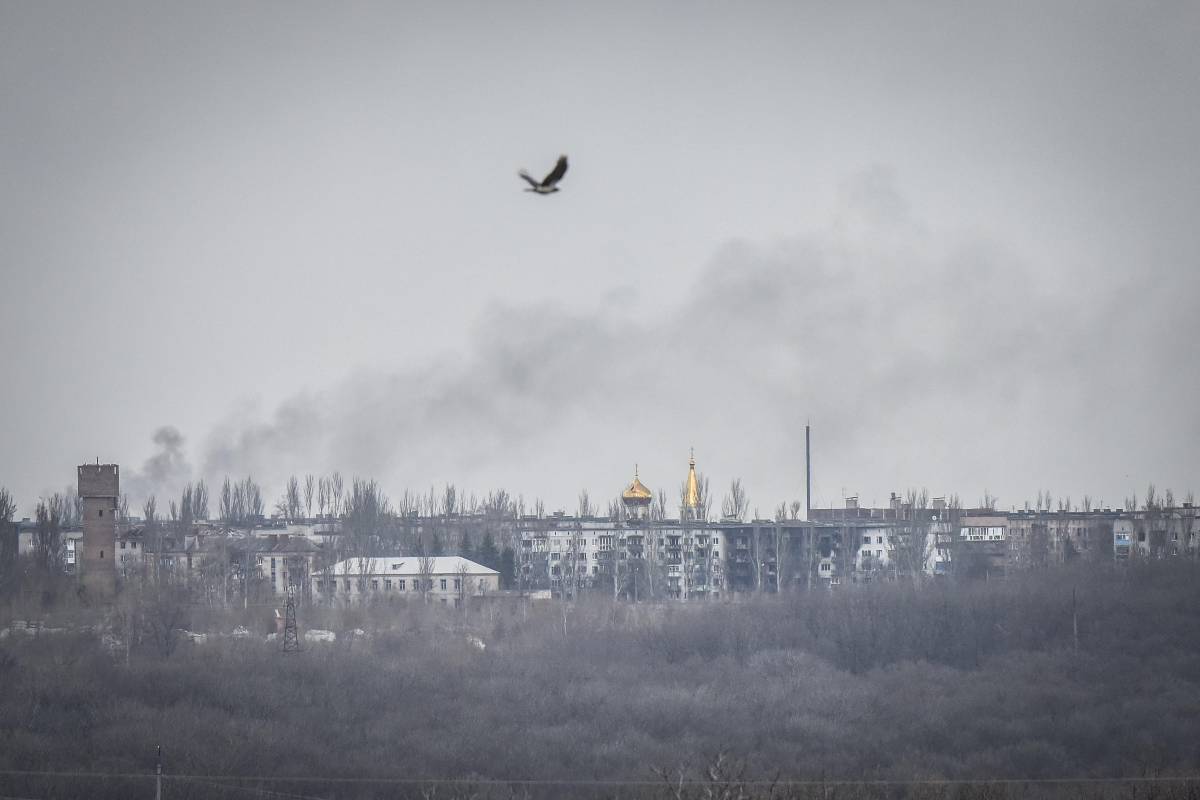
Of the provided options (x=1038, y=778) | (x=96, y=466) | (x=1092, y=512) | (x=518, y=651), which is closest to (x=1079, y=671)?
(x=1038, y=778)

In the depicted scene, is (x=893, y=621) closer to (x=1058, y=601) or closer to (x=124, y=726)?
(x=1058, y=601)

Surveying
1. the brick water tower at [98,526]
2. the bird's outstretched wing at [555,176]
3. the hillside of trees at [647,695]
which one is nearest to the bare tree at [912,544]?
the hillside of trees at [647,695]

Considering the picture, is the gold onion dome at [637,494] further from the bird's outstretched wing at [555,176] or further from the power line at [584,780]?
the bird's outstretched wing at [555,176]

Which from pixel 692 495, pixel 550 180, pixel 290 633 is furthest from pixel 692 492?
pixel 550 180

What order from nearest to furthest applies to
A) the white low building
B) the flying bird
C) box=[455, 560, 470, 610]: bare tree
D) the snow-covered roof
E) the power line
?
the flying bird < the power line < box=[455, 560, 470, 610]: bare tree < the white low building < the snow-covered roof

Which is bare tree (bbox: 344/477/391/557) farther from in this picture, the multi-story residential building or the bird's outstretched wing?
the bird's outstretched wing

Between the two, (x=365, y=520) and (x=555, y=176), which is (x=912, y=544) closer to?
(x=365, y=520)

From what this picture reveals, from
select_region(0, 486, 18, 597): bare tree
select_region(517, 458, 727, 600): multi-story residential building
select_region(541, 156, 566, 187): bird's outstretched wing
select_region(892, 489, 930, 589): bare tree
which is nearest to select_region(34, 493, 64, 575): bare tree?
select_region(0, 486, 18, 597): bare tree

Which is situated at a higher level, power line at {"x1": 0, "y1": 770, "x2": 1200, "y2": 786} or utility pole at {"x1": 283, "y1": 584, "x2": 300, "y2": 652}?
utility pole at {"x1": 283, "y1": 584, "x2": 300, "y2": 652}
